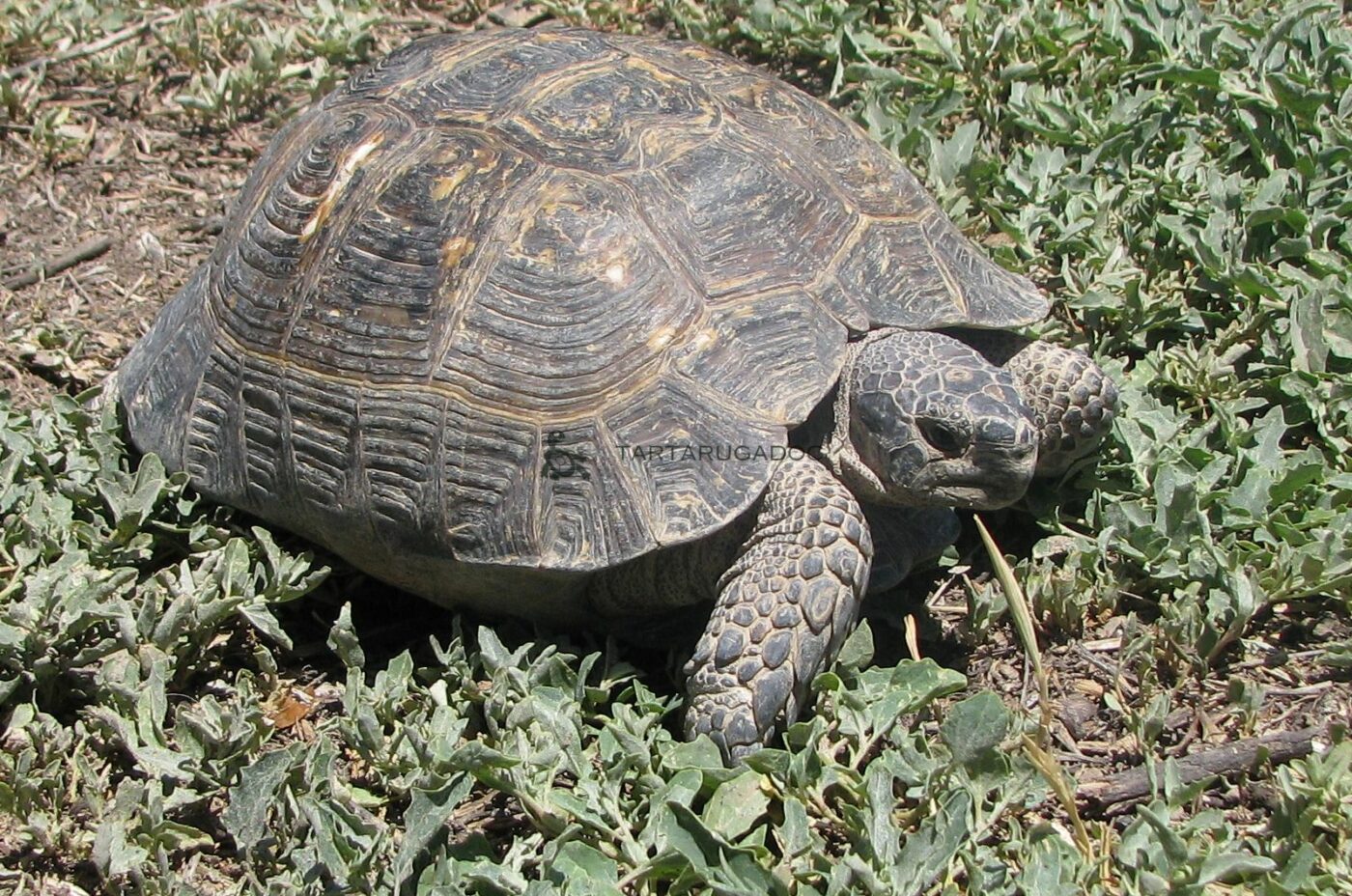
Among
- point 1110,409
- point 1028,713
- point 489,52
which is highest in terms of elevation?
point 489,52

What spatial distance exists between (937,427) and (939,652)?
648mm

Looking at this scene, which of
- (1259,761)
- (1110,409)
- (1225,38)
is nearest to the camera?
(1259,761)

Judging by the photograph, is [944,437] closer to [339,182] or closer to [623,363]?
[623,363]

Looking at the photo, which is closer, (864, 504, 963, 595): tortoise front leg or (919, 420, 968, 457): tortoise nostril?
(919, 420, 968, 457): tortoise nostril

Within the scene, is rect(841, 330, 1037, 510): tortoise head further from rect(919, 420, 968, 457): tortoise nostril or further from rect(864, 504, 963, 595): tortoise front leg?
rect(864, 504, 963, 595): tortoise front leg

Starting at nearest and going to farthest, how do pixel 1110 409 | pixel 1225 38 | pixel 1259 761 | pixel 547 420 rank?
pixel 1259 761 → pixel 547 420 → pixel 1110 409 → pixel 1225 38

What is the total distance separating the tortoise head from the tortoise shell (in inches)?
4.7

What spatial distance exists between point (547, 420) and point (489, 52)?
113cm

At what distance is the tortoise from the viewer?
10.3 feet

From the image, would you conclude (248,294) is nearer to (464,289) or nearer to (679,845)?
(464,289)

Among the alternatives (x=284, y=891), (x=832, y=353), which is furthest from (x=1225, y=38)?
(x=284, y=891)

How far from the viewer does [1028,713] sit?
3244 millimetres

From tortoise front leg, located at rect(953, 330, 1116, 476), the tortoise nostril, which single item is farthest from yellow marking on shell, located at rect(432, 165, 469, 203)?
tortoise front leg, located at rect(953, 330, 1116, 476)

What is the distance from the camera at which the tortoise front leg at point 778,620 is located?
304 cm
